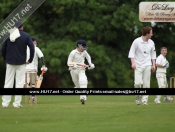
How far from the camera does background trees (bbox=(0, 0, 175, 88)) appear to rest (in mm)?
45562

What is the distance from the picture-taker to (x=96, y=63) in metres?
46.2

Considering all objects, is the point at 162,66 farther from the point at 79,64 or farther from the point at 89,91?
the point at 89,91

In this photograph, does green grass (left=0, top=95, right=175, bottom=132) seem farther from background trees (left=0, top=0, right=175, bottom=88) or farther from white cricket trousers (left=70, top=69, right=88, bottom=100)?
background trees (left=0, top=0, right=175, bottom=88)

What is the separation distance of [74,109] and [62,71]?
2753 cm

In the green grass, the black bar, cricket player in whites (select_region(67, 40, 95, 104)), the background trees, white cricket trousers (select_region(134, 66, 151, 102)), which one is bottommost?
the green grass

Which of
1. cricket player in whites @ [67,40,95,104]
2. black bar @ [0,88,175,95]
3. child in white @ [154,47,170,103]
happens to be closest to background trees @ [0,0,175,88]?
child in white @ [154,47,170,103]

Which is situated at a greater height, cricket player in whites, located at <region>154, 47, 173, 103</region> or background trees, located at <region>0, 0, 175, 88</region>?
background trees, located at <region>0, 0, 175, 88</region>

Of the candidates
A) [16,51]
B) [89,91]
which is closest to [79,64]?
[16,51]

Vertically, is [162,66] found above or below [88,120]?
above

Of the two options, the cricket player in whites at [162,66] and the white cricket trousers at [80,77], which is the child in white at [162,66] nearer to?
the cricket player in whites at [162,66]

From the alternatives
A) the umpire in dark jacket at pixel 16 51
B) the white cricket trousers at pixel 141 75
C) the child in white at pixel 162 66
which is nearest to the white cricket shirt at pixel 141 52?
A: the white cricket trousers at pixel 141 75

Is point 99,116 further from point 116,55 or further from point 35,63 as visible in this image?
point 116,55

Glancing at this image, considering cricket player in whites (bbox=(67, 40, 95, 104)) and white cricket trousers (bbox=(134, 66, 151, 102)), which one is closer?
white cricket trousers (bbox=(134, 66, 151, 102))

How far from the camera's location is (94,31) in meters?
46.2
